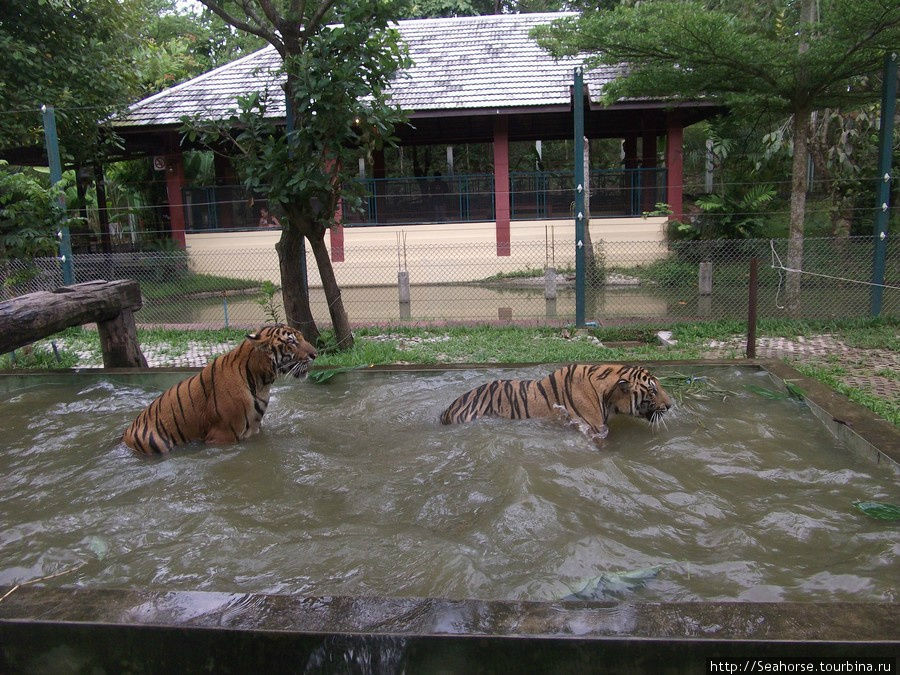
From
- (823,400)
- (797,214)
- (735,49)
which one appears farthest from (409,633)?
(797,214)

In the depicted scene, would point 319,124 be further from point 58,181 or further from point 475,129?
point 475,129

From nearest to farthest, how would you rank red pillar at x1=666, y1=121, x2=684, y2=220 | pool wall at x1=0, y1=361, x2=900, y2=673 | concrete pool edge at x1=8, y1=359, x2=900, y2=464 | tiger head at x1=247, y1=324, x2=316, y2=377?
pool wall at x1=0, y1=361, x2=900, y2=673, concrete pool edge at x1=8, y1=359, x2=900, y2=464, tiger head at x1=247, y1=324, x2=316, y2=377, red pillar at x1=666, y1=121, x2=684, y2=220

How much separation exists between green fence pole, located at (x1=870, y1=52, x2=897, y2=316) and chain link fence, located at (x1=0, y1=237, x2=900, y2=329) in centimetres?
33

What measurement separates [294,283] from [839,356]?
6.39 m

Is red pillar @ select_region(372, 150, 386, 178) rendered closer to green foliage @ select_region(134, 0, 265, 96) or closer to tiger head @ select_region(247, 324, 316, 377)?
green foliage @ select_region(134, 0, 265, 96)

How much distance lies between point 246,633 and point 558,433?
2949 mm

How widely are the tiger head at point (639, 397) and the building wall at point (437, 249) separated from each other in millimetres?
11471

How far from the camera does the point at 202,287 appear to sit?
1475 cm

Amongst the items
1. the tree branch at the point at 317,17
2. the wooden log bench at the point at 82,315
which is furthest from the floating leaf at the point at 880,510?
the tree branch at the point at 317,17

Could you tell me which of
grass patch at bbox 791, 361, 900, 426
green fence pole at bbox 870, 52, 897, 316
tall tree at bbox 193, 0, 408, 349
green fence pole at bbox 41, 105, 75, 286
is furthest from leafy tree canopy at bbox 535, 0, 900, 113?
green fence pole at bbox 41, 105, 75, 286

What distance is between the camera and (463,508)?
3.68 m

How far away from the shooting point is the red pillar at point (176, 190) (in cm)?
1797

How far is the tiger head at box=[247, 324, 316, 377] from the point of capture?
4.76m

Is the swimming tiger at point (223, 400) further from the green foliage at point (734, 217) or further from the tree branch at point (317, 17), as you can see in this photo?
the green foliage at point (734, 217)
